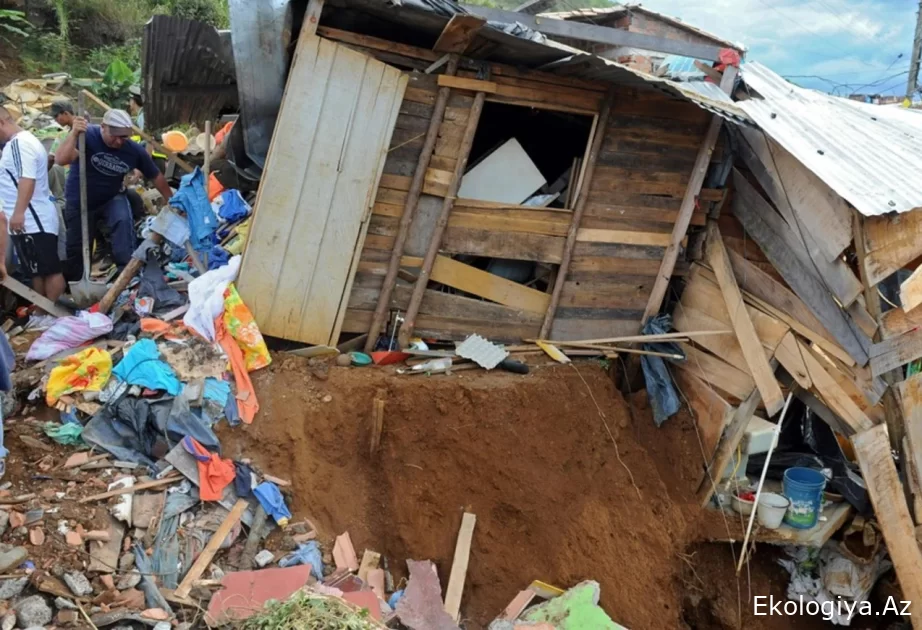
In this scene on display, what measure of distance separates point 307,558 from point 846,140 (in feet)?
19.0

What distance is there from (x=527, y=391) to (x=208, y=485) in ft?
9.59

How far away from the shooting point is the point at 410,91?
5.65 meters

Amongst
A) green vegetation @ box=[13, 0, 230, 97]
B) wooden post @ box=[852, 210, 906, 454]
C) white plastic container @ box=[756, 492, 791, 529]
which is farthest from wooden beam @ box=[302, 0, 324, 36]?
green vegetation @ box=[13, 0, 230, 97]

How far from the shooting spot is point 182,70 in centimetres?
762

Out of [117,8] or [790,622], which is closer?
[790,622]

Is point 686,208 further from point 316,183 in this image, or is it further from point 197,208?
point 197,208

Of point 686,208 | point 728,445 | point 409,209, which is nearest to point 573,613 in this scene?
point 728,445

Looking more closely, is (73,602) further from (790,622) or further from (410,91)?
(790,622)

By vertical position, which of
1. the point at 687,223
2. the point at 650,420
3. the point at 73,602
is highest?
the point at 687,223

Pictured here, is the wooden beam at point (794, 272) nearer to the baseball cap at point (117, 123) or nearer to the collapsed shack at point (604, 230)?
the collapsed shack at point (604, 230)

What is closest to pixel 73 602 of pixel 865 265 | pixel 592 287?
pixel 592 287

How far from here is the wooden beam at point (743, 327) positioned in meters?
5.99

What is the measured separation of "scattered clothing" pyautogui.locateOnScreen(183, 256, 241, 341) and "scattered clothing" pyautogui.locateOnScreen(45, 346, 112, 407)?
0.71m

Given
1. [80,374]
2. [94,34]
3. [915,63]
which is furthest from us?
[915,63]
